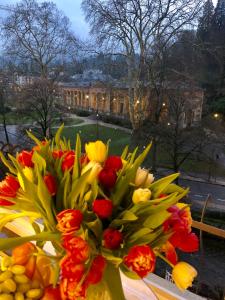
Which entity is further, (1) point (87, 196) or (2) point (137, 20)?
(2) point (137, 20)

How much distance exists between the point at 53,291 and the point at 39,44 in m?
15.5

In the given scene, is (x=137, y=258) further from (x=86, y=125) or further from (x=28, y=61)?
(x=86, y=125)

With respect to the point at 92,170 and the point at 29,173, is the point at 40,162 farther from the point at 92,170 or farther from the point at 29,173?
the point at 92,170

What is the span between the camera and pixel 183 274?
85cm

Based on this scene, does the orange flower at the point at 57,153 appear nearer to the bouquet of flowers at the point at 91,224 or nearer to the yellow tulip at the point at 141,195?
the bouquet of flowers at the point at 91,224

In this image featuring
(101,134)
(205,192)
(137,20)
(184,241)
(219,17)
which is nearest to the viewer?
(184,241)

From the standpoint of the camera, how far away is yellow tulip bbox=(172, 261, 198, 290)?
2.74 feet

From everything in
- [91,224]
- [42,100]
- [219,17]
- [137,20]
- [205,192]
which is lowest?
[205,192]

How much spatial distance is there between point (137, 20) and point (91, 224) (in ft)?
43.8

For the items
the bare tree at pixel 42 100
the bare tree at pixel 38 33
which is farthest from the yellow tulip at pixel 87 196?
the bare tree at pixel 38 33

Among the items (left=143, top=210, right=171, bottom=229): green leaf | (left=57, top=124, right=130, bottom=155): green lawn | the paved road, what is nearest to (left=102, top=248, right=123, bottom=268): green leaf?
(left=143, top=210, right=171, bottom=229): green leaf

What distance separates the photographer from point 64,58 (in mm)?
16203

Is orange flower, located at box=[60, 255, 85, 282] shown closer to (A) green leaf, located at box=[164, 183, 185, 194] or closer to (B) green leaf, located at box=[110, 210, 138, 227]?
(B) green leaf, located at box=[110, 210, 138, 227]

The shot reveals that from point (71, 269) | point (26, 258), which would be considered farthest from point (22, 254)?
point (71, 269)
